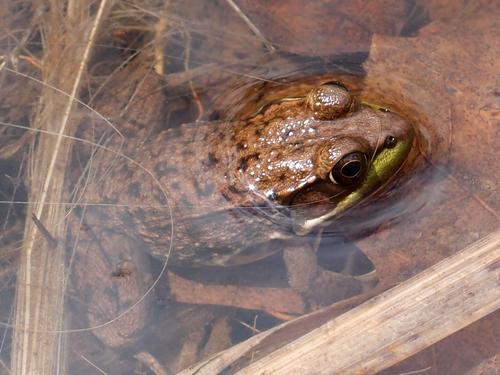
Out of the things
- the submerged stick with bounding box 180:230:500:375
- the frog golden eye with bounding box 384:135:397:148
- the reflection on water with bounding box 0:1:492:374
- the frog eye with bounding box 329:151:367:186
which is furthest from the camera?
the reflection on water with bounding box 0:1:492:374

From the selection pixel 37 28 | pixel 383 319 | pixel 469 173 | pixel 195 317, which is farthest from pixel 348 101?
pixel 37 28

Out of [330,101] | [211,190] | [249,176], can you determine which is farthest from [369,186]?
[211,190]

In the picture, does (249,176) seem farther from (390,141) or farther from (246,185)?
(390,141)

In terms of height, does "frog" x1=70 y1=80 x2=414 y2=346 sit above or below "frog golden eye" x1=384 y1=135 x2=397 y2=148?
below

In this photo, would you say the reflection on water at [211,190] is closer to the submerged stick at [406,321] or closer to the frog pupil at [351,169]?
the frog pupil at [351,169]

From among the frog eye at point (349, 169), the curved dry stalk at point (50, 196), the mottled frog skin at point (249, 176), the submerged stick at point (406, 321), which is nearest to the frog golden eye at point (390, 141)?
the mottled frog skin at point (249, 176)

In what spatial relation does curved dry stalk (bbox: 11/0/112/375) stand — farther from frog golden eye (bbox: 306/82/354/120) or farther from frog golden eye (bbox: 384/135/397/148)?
frog golden eye (bbox: 384/135/397/148)

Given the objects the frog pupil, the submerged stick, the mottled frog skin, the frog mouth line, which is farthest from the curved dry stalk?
the frog pupil
